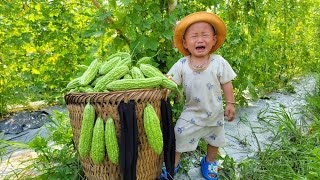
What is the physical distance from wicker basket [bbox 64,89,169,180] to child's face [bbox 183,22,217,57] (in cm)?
44

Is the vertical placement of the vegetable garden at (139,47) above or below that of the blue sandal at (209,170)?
above

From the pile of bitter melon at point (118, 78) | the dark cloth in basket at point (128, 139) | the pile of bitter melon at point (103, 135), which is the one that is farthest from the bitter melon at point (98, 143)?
the pile of bitter melon at point (118, 78)

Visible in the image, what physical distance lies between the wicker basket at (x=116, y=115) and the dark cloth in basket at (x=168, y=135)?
54 mm

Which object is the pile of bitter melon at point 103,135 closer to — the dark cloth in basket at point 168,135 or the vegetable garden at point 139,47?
the dark cloth in basket at point 168,135

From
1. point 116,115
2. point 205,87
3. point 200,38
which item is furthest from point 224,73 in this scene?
point 116,115

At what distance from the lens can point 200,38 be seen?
2.56 meters

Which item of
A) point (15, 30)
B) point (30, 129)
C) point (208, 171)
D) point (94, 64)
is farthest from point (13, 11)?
point (208, 171)

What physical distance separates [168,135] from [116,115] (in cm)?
45

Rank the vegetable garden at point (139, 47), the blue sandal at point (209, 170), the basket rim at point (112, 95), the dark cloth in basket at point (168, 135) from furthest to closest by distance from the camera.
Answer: the vegetable garden at point (139, 47), the blue sandal at point (209, 170), the dark cloth in basket at point (168, 135), the basket rim at point (112, 95)

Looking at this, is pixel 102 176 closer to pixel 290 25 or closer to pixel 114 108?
pixel 114 108

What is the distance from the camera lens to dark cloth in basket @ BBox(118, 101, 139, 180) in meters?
2.14

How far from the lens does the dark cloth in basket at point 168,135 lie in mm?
2398

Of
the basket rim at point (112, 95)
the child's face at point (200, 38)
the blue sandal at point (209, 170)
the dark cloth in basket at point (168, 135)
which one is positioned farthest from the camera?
the blue sandal at point (209, 170)

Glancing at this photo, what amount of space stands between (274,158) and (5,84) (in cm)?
443
